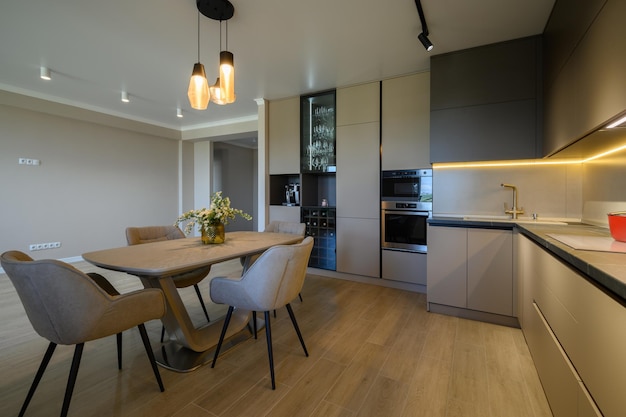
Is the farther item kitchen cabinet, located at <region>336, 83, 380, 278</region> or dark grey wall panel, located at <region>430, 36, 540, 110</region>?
kitchen cabinet, located at <region>336, 83, 380, 278</region>

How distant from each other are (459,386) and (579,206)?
7.18 ft

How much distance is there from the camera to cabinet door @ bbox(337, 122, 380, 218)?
3570 millimetres

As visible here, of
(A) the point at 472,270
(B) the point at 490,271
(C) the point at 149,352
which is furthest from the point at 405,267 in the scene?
(C) the point at 149,352

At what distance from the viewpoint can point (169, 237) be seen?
9.27ft

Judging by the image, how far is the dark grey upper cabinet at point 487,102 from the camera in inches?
101

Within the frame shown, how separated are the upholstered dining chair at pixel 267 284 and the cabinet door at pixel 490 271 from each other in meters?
1.66

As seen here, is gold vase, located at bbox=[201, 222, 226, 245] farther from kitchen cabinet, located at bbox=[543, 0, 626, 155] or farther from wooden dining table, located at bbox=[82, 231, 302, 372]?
kitchen cabinet, located at bbox=[543, 0, 626, 155]

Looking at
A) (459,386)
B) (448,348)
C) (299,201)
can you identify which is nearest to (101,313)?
(459,386)

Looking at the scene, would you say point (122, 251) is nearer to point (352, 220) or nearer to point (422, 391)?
point (422, 391)

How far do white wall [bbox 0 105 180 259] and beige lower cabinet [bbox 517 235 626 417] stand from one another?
6.37 meters

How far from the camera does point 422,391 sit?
1.64m

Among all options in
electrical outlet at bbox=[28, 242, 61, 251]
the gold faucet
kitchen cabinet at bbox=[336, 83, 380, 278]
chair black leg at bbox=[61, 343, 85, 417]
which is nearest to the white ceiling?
kitchen cabinet at bbox=[336, 83, 380, 278]

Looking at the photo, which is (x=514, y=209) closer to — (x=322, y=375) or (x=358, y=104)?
(x=358, y=104)

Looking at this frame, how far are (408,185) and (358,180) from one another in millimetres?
636
